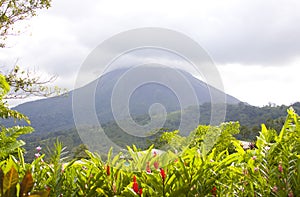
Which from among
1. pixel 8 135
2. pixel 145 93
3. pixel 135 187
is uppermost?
pixel 145 93

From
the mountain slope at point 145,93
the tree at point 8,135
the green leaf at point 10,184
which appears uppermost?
the mountain slope at point 145,93

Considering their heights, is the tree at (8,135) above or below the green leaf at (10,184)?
below

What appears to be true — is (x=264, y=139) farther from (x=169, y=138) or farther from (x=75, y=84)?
(x=75, y=84)

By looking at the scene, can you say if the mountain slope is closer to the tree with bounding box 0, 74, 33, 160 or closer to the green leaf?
the green leaf

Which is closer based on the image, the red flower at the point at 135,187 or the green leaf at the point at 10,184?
the green leaf at the point at 10,184

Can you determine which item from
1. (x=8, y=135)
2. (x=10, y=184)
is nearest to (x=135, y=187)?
(x=10, y=184)

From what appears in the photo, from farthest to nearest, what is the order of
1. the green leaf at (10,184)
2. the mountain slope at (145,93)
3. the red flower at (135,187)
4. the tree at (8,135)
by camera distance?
the tree at (8,135) < the mountain slope at (145,93) < the red flower at (135,187) < the green leaf at (10,184)

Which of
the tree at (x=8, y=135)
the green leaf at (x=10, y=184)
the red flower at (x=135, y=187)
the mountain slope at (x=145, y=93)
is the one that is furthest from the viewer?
the tree at (x=8, y=135)

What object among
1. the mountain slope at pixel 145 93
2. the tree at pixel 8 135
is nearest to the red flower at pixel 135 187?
the mountain slope at pixel 145 93

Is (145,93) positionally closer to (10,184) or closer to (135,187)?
(135,187)

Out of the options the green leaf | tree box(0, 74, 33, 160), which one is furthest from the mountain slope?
tree box(0, 74, 33, 160)

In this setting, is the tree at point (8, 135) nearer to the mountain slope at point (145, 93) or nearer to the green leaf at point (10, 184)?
the mountain slope at point (145, 93)

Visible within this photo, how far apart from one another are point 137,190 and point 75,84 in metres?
0.61

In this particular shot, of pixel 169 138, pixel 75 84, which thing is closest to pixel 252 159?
pixel 169 138
